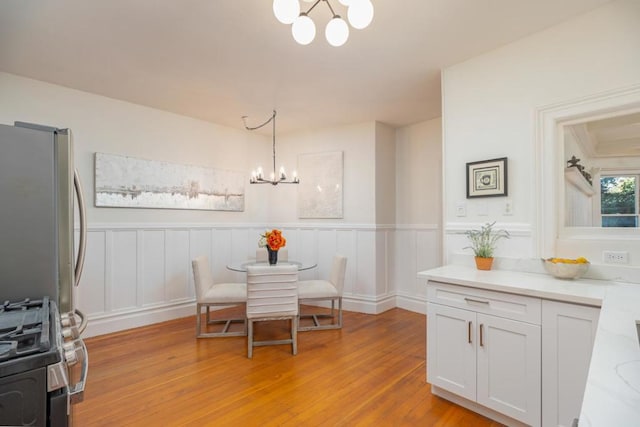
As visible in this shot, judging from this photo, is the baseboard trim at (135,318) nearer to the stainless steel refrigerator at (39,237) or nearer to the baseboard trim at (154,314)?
the baseboard trim at (154,314)

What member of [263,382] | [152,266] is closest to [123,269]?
[152,266]

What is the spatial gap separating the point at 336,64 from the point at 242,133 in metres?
2.46

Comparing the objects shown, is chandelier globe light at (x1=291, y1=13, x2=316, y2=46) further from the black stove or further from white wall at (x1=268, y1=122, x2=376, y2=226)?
white wall at (x1=268, y1=122, x2=376, y2=226)

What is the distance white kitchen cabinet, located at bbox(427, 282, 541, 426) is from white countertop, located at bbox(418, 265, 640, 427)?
0.09 meters

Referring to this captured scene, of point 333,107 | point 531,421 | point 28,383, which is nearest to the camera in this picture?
point 28,383

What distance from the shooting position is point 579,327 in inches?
65.2

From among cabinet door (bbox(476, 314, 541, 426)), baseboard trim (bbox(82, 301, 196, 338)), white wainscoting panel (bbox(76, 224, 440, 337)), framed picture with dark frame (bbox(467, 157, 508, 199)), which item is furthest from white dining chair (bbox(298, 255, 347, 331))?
cabinet door (bbox(476, 314, 541, 426))

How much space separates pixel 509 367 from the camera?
1903 mm

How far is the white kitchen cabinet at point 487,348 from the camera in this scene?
182 centimetres

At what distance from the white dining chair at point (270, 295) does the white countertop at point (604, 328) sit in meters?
1.26

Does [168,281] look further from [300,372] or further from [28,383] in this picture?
[28,383]

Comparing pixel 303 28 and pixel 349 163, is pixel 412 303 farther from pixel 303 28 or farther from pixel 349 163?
pixel 303 28

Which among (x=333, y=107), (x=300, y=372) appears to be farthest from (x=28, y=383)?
(x=333, y=107)

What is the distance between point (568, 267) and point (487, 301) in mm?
539
